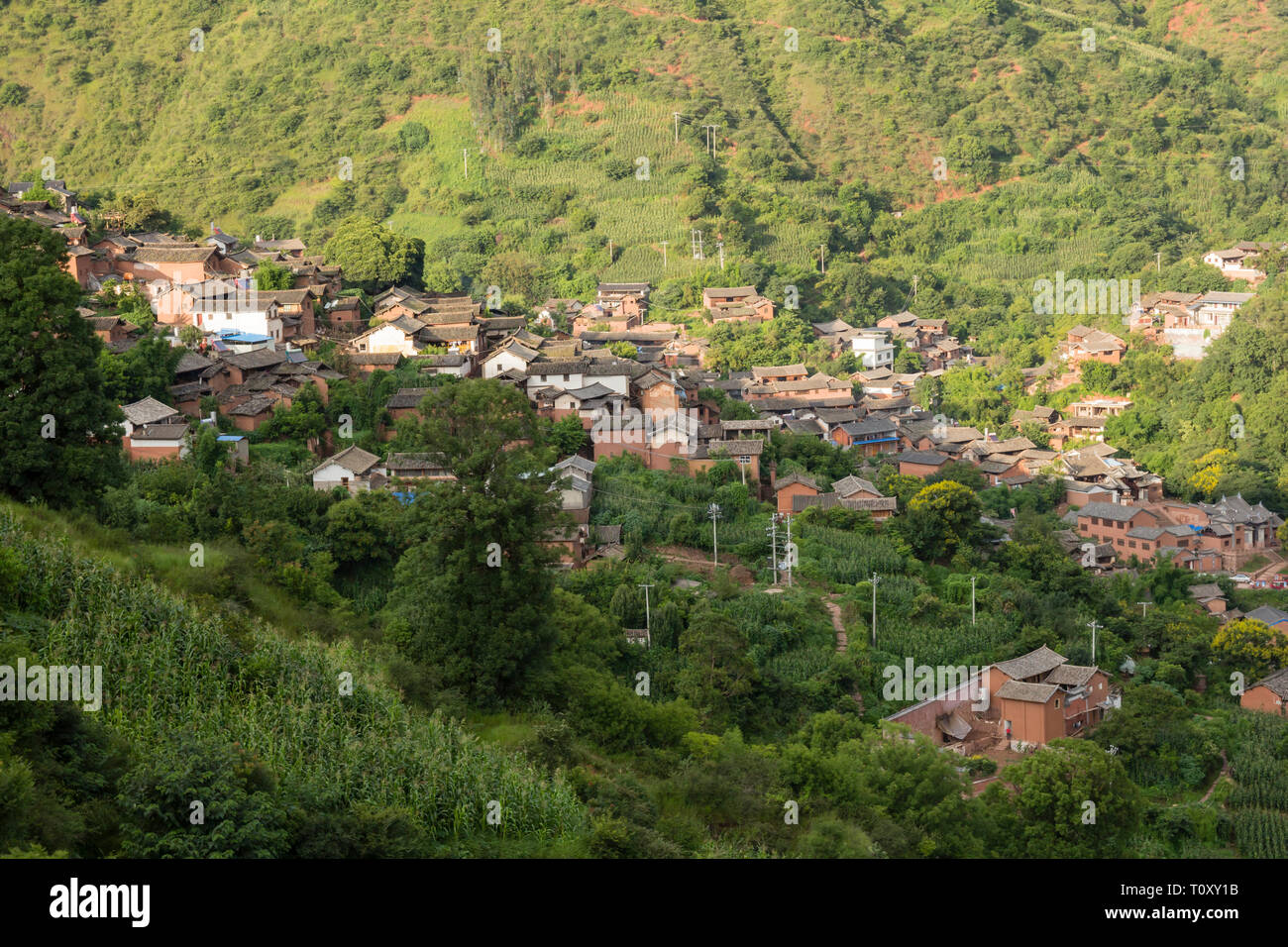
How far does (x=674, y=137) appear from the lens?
172ft

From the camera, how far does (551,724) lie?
40.6ft

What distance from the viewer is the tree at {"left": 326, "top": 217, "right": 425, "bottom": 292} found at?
105ft

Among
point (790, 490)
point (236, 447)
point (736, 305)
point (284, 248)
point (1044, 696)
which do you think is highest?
point (284, 248)

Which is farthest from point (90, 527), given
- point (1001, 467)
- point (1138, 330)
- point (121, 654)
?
point (1138, 330)

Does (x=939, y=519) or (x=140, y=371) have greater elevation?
(x=140, y=371)

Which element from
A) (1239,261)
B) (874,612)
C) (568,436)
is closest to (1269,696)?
(874,612)

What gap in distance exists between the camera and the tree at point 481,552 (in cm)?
1358

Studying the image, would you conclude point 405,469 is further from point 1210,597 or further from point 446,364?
point 1210,597

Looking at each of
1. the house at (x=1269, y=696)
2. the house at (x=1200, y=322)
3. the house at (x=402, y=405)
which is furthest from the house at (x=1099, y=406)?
the house at (x=402, y=405)

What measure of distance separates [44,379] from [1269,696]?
2001 centimetres

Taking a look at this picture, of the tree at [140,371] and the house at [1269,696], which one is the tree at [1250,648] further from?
the tree at [140,371]

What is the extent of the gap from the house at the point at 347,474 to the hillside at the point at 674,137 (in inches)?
883

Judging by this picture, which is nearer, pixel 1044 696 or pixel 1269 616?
pixel 1044 696
